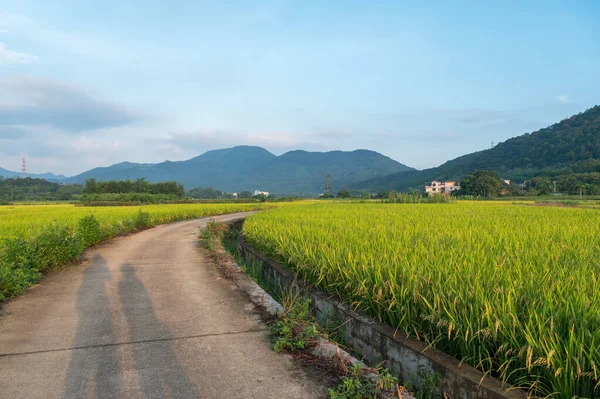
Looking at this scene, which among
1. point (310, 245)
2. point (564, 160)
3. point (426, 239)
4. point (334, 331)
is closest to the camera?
point (334, 331)

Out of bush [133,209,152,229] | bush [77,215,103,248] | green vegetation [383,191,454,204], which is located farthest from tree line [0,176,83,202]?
bush [77,215,103,248]

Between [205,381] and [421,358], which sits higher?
[421,358]

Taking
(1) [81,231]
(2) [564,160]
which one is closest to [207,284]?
(1) [81,231]

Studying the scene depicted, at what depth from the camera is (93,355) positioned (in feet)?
9.71

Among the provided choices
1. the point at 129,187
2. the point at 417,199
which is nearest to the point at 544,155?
the point at 417,199

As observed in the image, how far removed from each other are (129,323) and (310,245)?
2.51 m

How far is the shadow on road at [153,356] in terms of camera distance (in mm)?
2426

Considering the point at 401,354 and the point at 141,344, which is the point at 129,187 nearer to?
the point at 141,344

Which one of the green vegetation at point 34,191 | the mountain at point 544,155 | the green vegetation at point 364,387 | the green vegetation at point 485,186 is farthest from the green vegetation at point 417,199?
the mountain at point 544,155

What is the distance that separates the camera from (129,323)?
374 cm

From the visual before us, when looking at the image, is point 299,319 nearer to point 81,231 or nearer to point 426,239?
point 426,239

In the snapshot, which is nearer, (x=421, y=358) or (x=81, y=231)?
(x=421, y=358)

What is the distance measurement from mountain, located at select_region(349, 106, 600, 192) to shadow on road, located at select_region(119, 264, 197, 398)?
105543 millimetres

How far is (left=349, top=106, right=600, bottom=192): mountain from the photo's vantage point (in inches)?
3770
